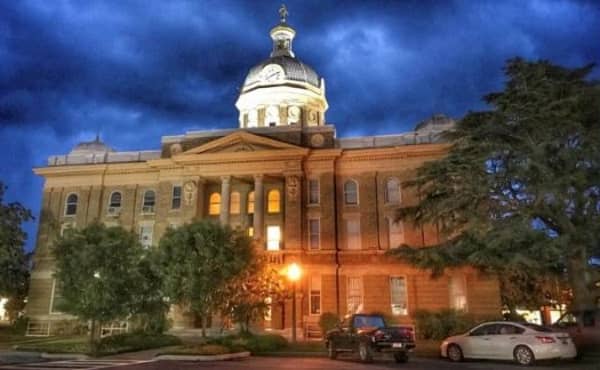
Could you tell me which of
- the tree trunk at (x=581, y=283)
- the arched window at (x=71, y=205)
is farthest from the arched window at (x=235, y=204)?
the tree trunk at (x=581, y=283)

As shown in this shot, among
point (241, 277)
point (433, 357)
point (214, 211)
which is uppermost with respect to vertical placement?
point (214, 211)

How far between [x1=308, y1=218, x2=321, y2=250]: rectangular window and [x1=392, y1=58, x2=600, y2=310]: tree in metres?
16.1

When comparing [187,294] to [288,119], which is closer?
[187,294]

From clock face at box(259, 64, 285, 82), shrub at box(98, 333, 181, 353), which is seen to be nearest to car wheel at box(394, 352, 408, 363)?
shrub at box(98, 333, 181, 353)

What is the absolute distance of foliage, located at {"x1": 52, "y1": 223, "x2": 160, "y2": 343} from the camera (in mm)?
22312

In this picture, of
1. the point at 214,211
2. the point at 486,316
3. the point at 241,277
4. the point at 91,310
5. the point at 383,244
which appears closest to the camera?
the point at 91,310

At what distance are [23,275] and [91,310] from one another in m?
23.9

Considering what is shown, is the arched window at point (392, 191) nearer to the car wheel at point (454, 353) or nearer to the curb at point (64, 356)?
the car wheel at point (454, 353)

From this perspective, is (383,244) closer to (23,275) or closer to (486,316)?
(486,316)

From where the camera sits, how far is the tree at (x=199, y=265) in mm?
23125

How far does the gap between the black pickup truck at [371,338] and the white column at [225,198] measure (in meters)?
19.5

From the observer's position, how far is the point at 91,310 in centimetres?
2227

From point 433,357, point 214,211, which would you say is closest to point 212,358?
point 433,357

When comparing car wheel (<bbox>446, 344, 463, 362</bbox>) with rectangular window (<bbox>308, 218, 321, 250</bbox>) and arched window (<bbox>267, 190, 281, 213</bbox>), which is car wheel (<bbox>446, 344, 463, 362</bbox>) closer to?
rectangular window (<bbox>308, 218, 321, 250</bbox>)
